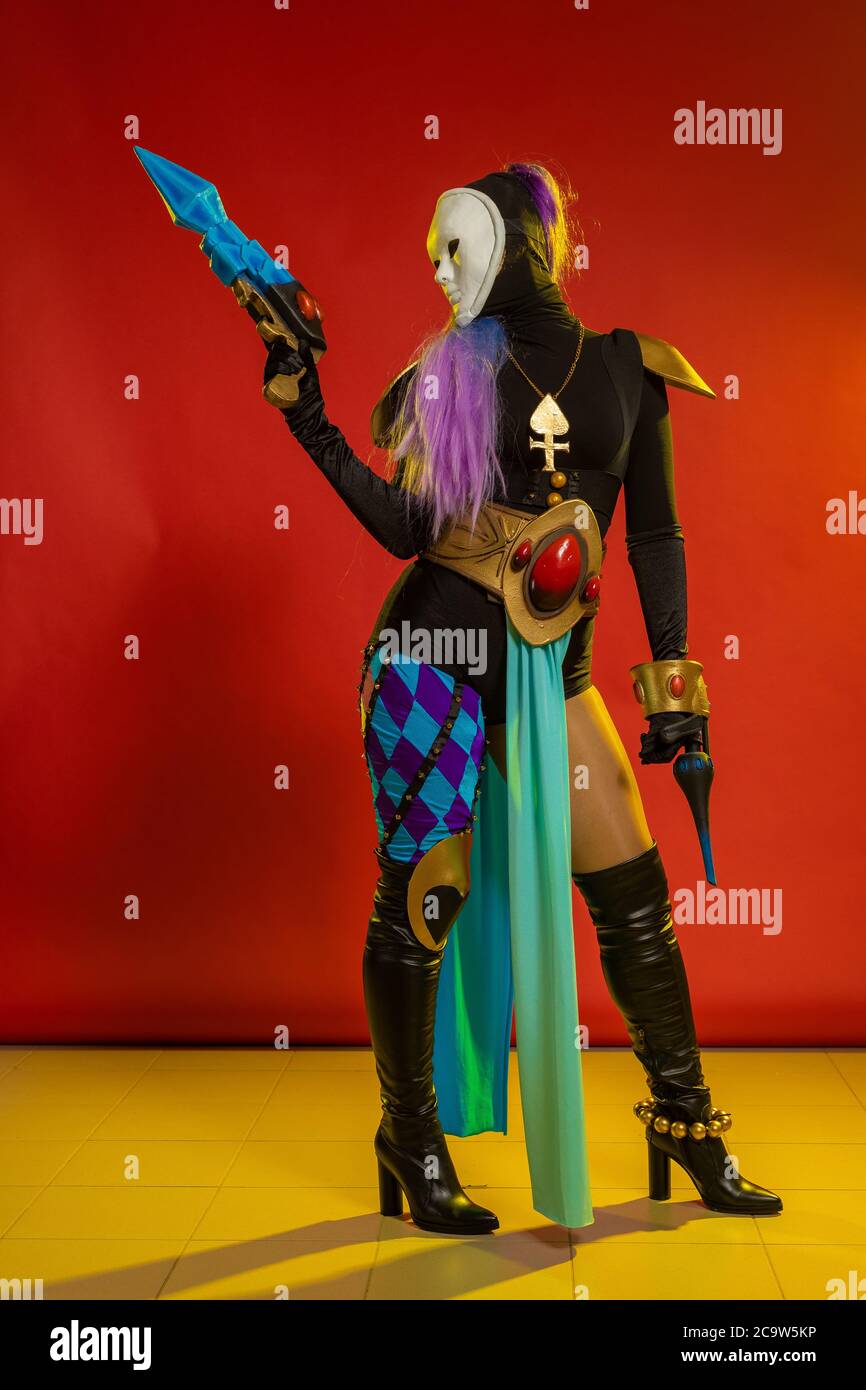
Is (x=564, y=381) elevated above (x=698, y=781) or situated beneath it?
elevated above

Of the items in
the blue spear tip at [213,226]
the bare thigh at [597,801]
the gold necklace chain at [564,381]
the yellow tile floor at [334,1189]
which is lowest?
the yellow tile floor at [334,1189]

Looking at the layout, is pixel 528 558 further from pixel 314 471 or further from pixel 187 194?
pixel 314 471

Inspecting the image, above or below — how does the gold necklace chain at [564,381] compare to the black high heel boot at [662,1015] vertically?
above

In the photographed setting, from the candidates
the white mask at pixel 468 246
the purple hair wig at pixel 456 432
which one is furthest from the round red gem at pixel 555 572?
the white mask at pixel 468 246

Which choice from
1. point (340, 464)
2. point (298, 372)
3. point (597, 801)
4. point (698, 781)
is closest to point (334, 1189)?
point (597, 801)

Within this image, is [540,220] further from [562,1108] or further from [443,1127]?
[443,1127]

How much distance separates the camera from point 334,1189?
235 centimetres

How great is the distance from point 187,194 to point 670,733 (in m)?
1.07

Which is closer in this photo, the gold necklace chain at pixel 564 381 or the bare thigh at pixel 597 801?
the gold necklace chain at pixel 564 381

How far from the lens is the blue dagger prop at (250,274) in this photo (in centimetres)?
190

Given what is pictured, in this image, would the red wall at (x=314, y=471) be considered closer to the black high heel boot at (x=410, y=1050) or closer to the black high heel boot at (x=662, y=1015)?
the black high heel boot at (x=662, y=1015)

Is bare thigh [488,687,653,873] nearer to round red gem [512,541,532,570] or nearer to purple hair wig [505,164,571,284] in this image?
round red gem [512,541,532,570]

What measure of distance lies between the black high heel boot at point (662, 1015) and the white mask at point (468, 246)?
2.99ft

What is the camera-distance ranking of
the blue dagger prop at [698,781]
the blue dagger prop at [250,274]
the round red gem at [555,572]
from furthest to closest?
the blue dagger prop at [698,781] → the round red gem at [555,572] → the blue dagger prop at [250,274]
